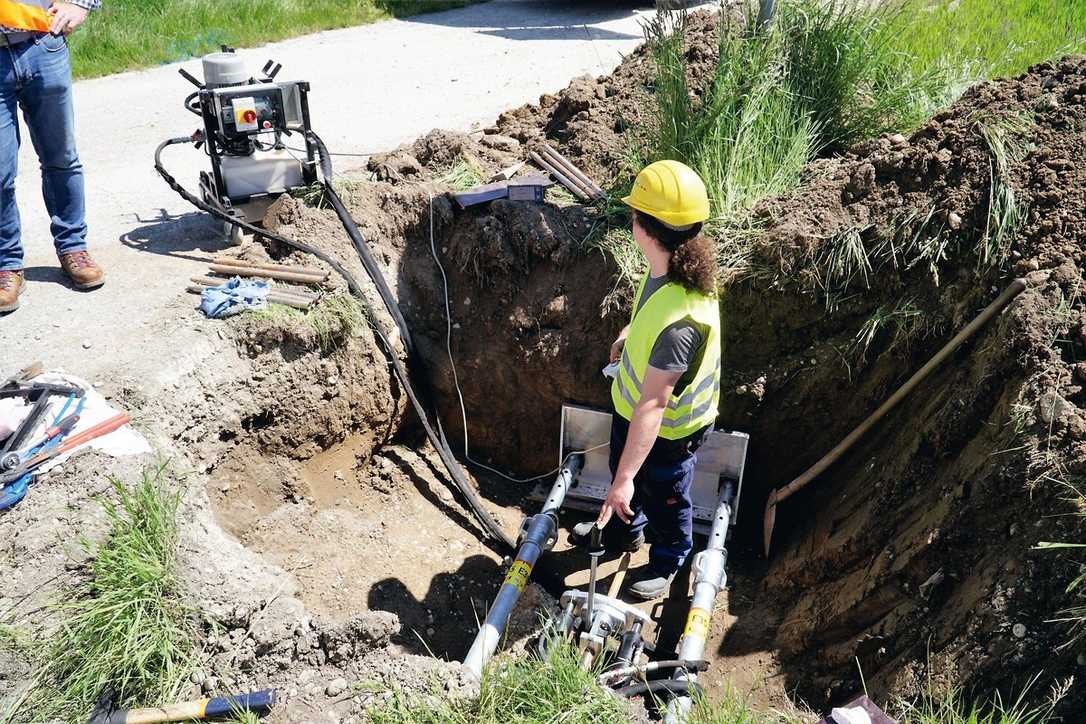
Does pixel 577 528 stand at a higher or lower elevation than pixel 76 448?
lower

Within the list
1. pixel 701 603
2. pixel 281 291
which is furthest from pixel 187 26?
pixel 701 603

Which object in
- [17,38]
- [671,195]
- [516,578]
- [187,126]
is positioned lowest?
[516,578]

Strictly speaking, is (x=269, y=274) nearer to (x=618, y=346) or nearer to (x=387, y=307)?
(x=387, y=307)

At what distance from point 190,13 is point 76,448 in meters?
7.51

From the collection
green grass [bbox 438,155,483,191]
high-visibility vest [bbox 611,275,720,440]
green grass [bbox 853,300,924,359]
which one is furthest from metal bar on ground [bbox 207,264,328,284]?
green grass [bbox 853,300,924,359]

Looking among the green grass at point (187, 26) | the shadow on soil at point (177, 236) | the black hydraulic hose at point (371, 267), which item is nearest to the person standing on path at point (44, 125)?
the shadow on soil at point (177, 236)

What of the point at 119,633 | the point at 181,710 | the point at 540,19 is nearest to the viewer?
the point at 181,710

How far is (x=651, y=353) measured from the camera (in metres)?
3.17

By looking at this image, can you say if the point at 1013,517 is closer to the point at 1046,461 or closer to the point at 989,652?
the point at 1046,461

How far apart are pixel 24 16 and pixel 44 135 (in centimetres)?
57

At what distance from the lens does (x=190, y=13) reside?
9.33m

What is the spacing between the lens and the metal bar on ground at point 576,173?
197 inches

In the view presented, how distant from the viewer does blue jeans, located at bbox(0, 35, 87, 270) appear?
162 inches

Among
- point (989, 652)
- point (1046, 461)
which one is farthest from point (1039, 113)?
point (989, 652)
